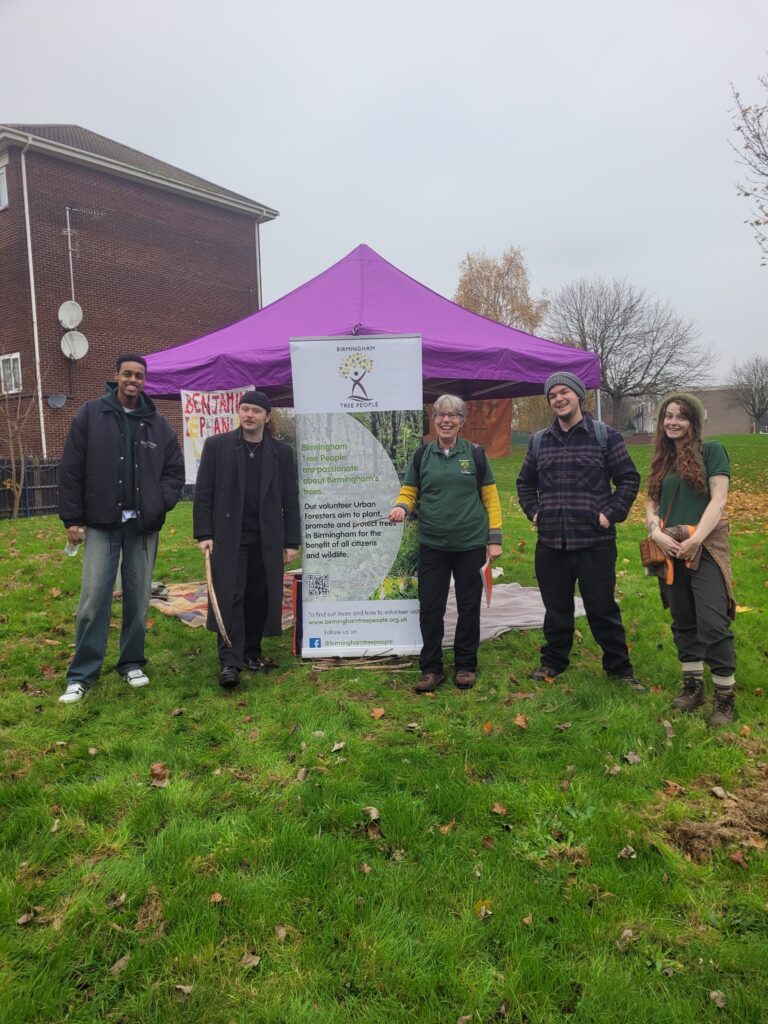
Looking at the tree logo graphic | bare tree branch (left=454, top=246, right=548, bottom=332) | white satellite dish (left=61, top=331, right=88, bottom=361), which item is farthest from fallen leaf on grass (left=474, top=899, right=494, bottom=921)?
bare tree branch (left=454, top=246, right=548, bottom=332)

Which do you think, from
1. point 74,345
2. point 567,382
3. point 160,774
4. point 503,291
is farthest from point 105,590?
point 503,291

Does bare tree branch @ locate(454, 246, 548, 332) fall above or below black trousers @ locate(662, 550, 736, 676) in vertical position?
above

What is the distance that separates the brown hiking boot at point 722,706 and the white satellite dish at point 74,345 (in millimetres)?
18737

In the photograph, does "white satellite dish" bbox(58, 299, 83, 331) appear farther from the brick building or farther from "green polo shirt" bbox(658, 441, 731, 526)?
"green polo shirt" bbox(658, 441, 731, 526)

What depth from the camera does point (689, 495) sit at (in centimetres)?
397

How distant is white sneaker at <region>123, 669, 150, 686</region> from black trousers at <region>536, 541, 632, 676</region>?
277cm

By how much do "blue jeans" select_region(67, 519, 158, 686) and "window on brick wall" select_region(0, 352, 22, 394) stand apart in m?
17.0

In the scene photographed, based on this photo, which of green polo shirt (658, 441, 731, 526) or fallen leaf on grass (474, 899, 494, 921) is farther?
green polo shirt (658, 441, 731, 526)

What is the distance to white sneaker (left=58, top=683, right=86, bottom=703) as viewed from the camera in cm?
428

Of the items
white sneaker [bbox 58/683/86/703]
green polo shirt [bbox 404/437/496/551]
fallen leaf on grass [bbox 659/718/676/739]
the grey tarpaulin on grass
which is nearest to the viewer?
fallen leaf on grass [bbox 659/718/676/739]

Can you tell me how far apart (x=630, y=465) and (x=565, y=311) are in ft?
125

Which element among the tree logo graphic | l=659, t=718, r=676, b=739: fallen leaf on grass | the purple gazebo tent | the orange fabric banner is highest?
the purple gazebo tent

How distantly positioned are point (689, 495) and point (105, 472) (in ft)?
11.8

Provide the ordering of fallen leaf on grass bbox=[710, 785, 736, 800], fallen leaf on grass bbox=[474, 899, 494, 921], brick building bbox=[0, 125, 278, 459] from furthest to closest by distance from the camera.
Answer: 1. brick building bbox=[0, 125, 278, 459]
2. fallen leaf on grass bbox=[710, 785, 736, 800]
3. fallen leaf on grass bbox=[474, 899, 494, 921]
